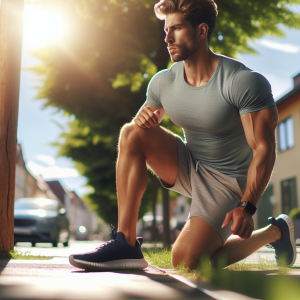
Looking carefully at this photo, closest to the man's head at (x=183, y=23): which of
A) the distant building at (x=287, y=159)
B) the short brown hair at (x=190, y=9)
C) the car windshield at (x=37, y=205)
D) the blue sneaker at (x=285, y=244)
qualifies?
the short brown hair at (x=190, y=9)

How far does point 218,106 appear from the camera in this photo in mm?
3141

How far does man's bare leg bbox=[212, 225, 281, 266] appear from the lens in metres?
3.30

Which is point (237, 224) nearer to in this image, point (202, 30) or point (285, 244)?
point (285, 244)

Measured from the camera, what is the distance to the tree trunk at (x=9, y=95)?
466cm

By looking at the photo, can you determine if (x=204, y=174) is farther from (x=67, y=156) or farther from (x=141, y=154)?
(x=67, y=156)

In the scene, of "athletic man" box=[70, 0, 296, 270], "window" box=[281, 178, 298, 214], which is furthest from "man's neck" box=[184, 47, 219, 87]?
"window" box=[281, 178, 298, 214]

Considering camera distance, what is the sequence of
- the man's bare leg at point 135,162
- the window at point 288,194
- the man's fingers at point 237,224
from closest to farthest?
the man's fingers at point 237,224
the man's bare leg at point 135,162
the window at point 288,194

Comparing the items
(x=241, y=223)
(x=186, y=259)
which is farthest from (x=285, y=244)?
(x=241, y=223)

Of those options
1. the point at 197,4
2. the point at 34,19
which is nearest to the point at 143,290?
the point at 197,4

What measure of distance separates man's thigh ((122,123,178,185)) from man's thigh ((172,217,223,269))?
424mm

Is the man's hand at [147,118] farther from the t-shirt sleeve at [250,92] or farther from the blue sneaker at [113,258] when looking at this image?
the blue sneaker at [113,258]

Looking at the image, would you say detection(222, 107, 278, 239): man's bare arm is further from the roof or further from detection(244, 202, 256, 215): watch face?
the roof

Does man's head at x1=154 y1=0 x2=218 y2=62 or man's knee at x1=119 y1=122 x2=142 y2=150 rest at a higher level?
man's head at x1=154 y1=0 x2=218 y2=62

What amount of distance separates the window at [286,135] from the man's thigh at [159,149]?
17.0 m
